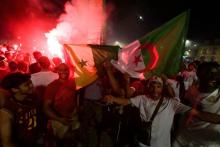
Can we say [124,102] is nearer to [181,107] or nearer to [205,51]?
[181,107]

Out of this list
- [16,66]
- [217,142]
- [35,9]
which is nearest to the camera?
[217,142]

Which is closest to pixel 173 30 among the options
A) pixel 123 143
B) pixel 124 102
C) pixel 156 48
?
pixel 156 48

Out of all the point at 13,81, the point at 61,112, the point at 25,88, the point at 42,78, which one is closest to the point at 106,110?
the point at 61,112

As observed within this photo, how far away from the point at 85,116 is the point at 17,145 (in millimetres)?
2739

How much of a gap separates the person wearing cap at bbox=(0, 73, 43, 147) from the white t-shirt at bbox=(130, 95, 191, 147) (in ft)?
5.54

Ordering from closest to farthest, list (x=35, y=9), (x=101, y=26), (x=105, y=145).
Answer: (x=105, y=145), (x=101, y=26), (x=35, y=9)

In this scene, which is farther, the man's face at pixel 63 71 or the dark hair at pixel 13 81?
the man's face at pixel 63 71

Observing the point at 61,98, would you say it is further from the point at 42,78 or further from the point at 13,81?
the point at 13,81

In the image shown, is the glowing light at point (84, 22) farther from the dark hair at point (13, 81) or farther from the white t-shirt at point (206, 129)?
the white t-shirt at point (206, 129)

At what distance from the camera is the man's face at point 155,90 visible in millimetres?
4273

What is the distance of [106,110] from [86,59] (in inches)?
46.7

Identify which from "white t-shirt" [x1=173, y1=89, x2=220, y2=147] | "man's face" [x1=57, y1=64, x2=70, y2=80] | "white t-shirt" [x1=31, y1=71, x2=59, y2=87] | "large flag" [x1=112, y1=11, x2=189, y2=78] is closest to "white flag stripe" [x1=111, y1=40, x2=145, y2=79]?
"large flag" [x1=112, y1=11, x2=189, y2=78]

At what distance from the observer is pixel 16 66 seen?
7102mm

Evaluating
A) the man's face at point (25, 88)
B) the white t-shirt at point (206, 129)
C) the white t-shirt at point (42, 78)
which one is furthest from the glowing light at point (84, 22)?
the white t-shirt at point (206, 129)
